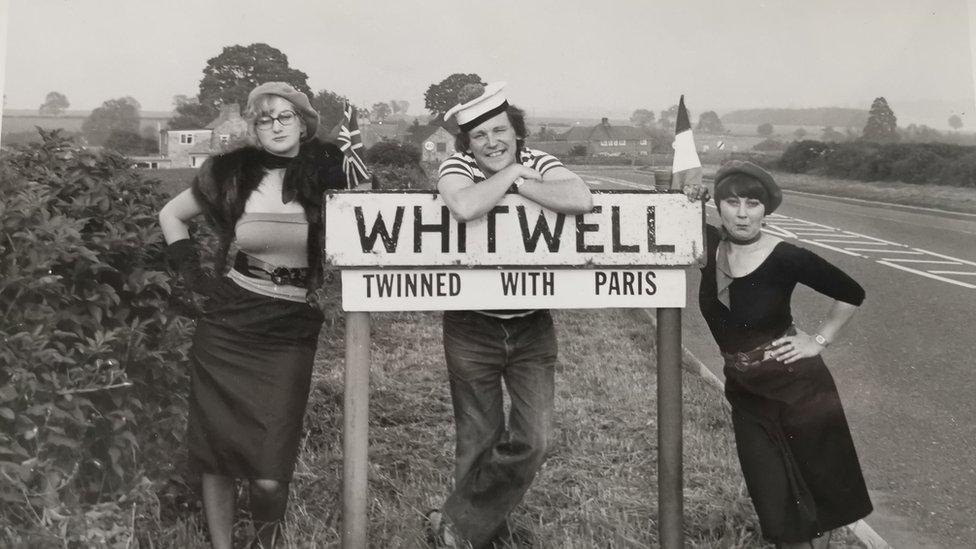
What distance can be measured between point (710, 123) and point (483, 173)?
3.44ft

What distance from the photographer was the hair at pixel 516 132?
2.80 meters

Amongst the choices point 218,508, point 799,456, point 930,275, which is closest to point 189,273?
point 218,508

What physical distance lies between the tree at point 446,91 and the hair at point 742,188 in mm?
1079

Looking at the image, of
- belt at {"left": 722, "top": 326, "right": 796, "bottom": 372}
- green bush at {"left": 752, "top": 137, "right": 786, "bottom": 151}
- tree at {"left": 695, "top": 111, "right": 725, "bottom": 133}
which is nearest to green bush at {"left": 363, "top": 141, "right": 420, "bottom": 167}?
tree at {"left": 695, "top": 111, "right": 725, "bottom": 133}

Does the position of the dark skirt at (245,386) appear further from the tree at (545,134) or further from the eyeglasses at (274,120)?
the tree at (545,134)

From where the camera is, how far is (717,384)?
4391 mm

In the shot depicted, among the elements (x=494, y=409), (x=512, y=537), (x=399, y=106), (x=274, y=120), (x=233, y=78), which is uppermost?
(x=233, y=78)

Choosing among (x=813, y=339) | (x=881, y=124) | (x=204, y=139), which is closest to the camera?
(x=813, y=339)

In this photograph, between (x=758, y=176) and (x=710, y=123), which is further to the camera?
(x=710, y=123)

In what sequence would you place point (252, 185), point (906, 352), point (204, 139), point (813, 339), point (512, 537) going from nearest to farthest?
1. point (813, 339)
2. point (252, 185)
3. point (512, 537)
4. point (204, 139)
5. point (906, 352)

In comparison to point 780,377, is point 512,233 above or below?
above

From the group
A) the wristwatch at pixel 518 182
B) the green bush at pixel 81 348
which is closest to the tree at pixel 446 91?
the wristwatch at pixel 518 182

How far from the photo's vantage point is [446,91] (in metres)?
3.33

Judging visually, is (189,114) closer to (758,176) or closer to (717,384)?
(758,176)
